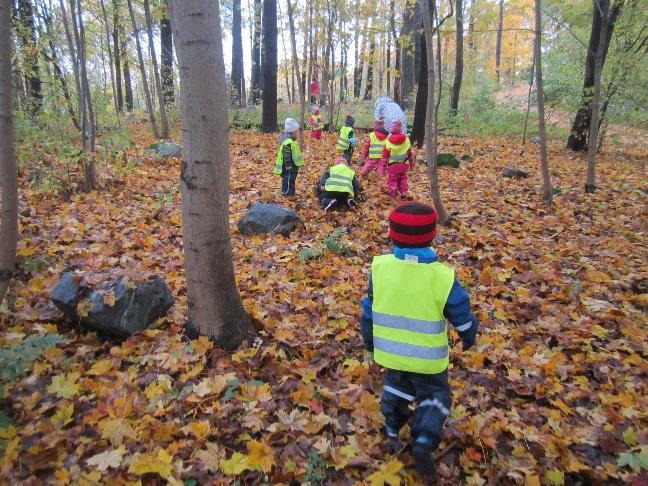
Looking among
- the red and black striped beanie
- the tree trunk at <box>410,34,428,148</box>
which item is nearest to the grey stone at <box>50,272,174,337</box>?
the red and black striped beanie

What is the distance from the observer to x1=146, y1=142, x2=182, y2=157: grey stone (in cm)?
1082

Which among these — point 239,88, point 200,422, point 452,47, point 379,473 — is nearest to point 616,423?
point 379,473

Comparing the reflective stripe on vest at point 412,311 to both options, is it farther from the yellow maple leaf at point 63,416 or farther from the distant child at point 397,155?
the distant child at point 397,155

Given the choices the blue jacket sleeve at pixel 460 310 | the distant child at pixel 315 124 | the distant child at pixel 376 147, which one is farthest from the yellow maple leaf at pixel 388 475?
the distant child at pixel 315 124

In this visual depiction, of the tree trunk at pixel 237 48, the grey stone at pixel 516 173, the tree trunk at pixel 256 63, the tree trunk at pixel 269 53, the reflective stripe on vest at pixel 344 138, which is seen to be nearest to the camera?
the grey stone at pixel 516 173

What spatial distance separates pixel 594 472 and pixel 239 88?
21049mm

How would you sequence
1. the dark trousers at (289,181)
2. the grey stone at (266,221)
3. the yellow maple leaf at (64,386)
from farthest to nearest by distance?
the dark trousers at (289,181)
the grey stone at (266,221)
the yellow maple leaf at (64,386)

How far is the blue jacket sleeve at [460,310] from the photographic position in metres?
2.40

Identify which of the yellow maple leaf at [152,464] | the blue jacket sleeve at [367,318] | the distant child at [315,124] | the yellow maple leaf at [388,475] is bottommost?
the yellow maple leaf at [388,475]

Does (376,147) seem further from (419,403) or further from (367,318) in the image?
(419,403)

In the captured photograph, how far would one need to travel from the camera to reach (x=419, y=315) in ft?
8.03

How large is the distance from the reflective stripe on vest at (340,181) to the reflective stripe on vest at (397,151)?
3.19ft

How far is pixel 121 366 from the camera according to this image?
343 centimetres

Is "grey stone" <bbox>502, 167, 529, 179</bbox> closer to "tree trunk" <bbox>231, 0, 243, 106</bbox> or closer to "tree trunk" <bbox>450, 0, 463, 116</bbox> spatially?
"tree trunk" <bbox>450, 0, 463, 116</bbox>
